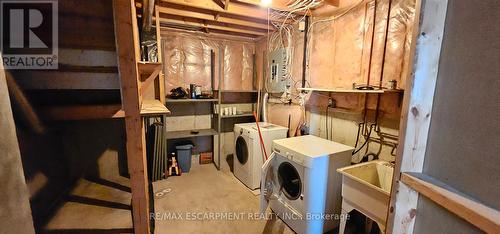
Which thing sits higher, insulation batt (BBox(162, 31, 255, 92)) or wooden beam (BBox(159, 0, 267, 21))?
wooden beam (BBox(159, 0, 267, 21))

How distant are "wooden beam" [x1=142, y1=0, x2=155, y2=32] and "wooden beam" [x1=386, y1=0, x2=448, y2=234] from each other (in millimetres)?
2140

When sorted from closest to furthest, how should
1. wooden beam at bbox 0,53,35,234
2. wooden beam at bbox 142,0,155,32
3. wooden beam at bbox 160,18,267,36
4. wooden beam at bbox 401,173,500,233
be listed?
wooden beam at bbox 401,173,500,233 < wooden beam at bbox 0,53,35,234 < wooden beam at bbox 142,0,155,32 < wooden beam at bbox 160,18,267,36

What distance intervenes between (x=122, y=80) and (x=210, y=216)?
5.58ft

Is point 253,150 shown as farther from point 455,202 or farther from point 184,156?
point 455,202

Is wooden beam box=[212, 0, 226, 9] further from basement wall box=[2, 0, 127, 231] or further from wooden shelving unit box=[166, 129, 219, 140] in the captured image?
wooden shelving unit box=[166, 129, 219, 140]

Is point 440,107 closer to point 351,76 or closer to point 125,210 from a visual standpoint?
point 351,76

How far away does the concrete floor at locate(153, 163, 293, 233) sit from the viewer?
2098 mm

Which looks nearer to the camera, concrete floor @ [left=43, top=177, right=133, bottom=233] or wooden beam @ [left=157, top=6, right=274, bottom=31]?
concrete floor @ [left=43, top=177, right=133, bottom=233]

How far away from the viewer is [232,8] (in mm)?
2543

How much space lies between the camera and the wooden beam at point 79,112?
4.17ft

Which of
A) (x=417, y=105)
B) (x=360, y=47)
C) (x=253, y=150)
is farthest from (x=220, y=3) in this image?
(x=417, y=105)

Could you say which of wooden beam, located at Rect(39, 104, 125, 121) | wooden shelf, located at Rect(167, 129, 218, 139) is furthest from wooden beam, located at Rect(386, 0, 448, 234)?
wooden shelf, located at Rect(167, 129, 218, 139)

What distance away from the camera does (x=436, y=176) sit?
0.85 m

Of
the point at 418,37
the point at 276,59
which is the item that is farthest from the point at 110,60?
the point at 276,59
